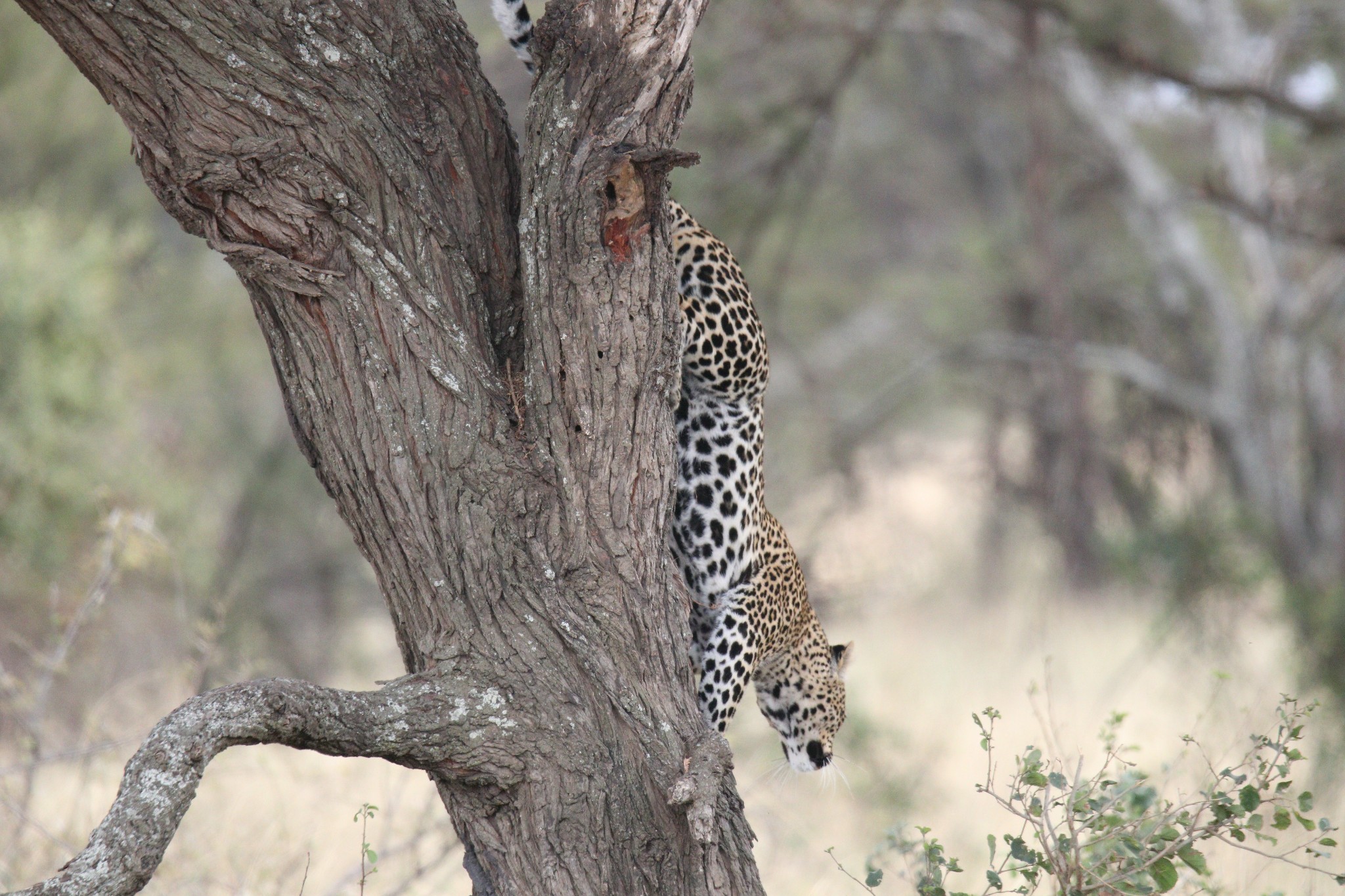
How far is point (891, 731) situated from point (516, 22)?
746cm

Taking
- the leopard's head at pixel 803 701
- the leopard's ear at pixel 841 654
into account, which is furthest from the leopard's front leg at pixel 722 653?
the leopard's ear at pixel 841 654

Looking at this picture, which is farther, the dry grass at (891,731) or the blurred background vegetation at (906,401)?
the blurred background vegetation at (906,401)

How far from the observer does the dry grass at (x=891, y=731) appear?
18.4ft

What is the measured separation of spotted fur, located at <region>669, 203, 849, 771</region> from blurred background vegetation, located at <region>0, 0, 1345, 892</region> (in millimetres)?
1865

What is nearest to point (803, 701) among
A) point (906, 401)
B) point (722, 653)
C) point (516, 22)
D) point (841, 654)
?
point (841, 654)

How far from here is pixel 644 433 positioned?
11.6 ft

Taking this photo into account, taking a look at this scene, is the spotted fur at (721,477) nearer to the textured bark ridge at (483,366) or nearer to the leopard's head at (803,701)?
the leopard's head at (803,701)

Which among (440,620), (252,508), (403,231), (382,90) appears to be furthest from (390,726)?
(252,508)

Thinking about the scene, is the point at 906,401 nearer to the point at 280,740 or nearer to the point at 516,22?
the point at 516,22

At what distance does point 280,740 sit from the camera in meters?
2.98

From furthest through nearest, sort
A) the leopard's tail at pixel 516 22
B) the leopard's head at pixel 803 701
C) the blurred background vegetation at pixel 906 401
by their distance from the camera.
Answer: the blurred background vegetation at pixel 906 401
the leopard's head at pixel 803 701
the leopard's tail at pixel 516 22

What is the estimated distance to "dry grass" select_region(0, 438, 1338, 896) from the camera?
560cm

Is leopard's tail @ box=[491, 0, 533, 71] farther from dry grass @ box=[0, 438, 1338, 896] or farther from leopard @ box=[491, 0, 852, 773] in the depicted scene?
dry grass @ box=[0, 438, 1338, 896]

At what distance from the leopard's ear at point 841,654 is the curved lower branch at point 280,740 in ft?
10.1
